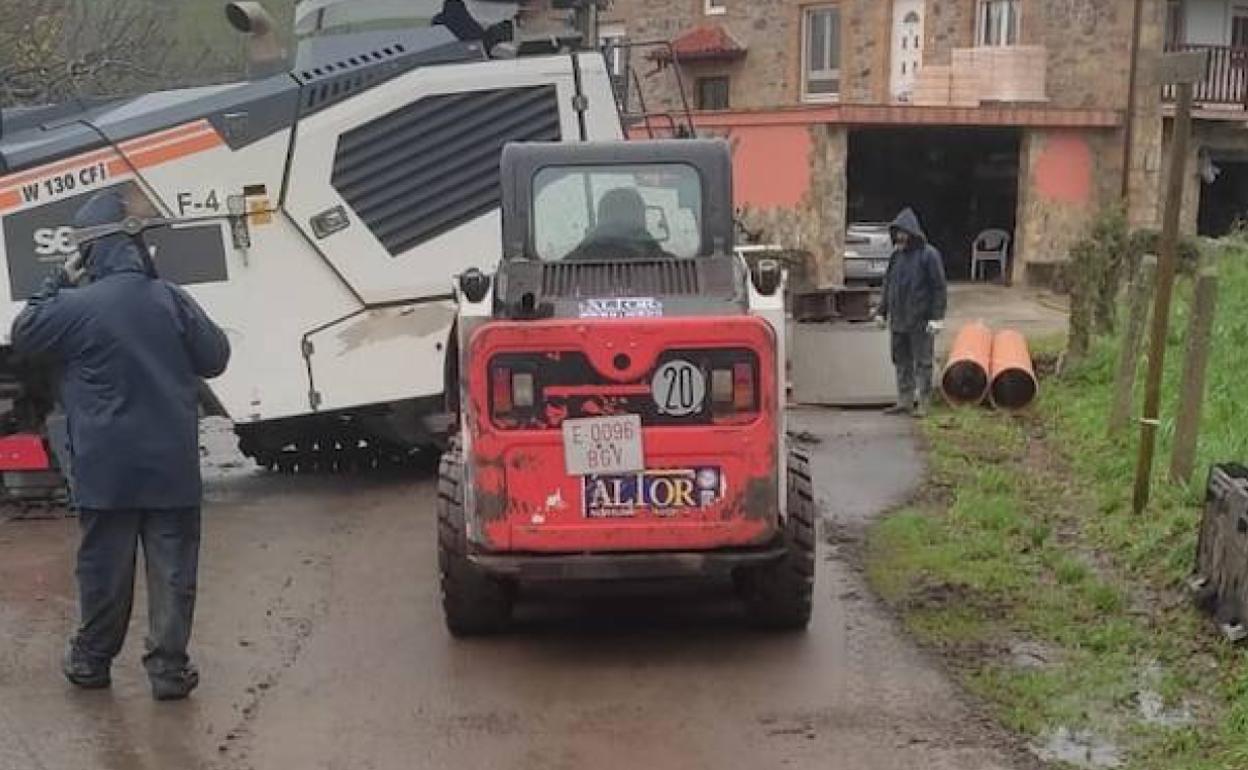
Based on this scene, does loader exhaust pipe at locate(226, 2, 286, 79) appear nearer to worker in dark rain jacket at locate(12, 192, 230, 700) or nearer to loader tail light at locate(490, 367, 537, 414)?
worker in dark rain jacket at locate(12, 192, 230, 700)

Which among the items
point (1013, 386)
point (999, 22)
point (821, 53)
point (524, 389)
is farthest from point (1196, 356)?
point (821, 53)

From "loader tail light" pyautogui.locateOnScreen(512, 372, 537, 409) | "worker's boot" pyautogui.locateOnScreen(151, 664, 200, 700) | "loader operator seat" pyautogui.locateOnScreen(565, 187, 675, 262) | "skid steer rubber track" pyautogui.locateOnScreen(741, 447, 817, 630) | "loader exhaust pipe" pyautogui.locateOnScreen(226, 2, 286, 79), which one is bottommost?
"worker's boot" pyautogui.locateOnScreen(151, 664, 200, 700)

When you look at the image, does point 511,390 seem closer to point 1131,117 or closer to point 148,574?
point 148,574

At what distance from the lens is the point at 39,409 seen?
9672mm

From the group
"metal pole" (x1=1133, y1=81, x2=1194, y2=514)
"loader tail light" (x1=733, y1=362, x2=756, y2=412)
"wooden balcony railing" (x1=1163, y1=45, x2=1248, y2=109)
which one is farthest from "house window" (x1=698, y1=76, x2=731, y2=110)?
"loader tail light" (x1=733, y1=362, x2=756, y2=412)

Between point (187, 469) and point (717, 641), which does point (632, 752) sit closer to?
point (717, 641)

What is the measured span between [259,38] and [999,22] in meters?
20.8

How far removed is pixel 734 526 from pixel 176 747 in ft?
7.42

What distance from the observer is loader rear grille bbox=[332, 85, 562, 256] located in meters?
9.73

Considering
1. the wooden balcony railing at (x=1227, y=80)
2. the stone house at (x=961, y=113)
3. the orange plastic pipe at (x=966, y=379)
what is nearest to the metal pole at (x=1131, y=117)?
the stone house at (x=961, y=113)

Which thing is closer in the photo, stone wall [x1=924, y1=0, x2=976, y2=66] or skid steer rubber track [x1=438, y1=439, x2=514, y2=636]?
skid steer rubber track [x1=438, y1=439, x2=514, y2=636]

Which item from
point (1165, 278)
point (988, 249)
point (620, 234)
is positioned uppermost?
point (620, 234)

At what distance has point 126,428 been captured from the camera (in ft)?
19.4

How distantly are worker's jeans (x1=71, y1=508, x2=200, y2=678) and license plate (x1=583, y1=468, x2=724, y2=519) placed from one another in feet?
5.13
